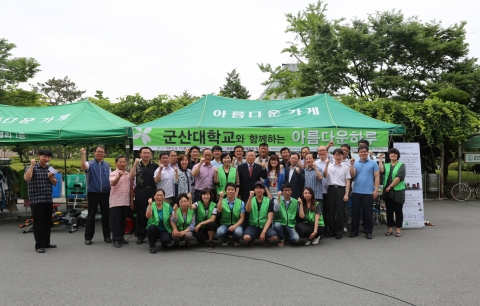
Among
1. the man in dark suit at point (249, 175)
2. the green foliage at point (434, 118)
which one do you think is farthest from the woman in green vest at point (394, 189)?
the green foliage at point (434, 118)

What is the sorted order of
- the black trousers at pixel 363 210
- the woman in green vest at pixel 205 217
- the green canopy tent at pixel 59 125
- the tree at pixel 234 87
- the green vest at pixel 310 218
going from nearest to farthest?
1. the woman in green vest at pixel 205 217
2. the green vest at pixel 310 218
3. the black trousers at pixel 363 210
4. the green canopy tent at pixel 59 125
5. the tree at pixel 234 87

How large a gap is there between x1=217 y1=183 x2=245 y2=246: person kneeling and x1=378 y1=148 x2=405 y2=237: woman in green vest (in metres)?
2.94

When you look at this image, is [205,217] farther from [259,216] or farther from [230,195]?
[259,216]

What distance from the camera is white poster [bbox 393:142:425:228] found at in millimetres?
7703

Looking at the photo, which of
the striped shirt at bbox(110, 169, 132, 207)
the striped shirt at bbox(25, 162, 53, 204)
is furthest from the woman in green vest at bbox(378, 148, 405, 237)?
the striped shirt at bbox(25, 162, 53, 204)

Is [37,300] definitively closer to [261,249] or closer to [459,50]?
[261,249]

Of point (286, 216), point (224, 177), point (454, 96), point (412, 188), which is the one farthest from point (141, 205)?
point (454, 96)

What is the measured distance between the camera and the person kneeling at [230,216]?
5961mm

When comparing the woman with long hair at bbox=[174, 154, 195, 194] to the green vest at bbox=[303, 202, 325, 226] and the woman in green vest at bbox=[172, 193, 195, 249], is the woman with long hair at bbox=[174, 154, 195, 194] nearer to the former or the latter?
the woman in green vest at bbox=[172, 193, 195, 249]

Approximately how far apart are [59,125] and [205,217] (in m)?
4.29

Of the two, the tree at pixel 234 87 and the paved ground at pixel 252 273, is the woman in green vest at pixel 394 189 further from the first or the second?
the tree at pixel 234 87

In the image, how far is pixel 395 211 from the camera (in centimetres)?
707

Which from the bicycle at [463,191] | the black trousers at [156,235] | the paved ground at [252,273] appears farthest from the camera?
the bicycle at [463,191]

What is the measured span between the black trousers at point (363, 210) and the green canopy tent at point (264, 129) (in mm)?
1663
